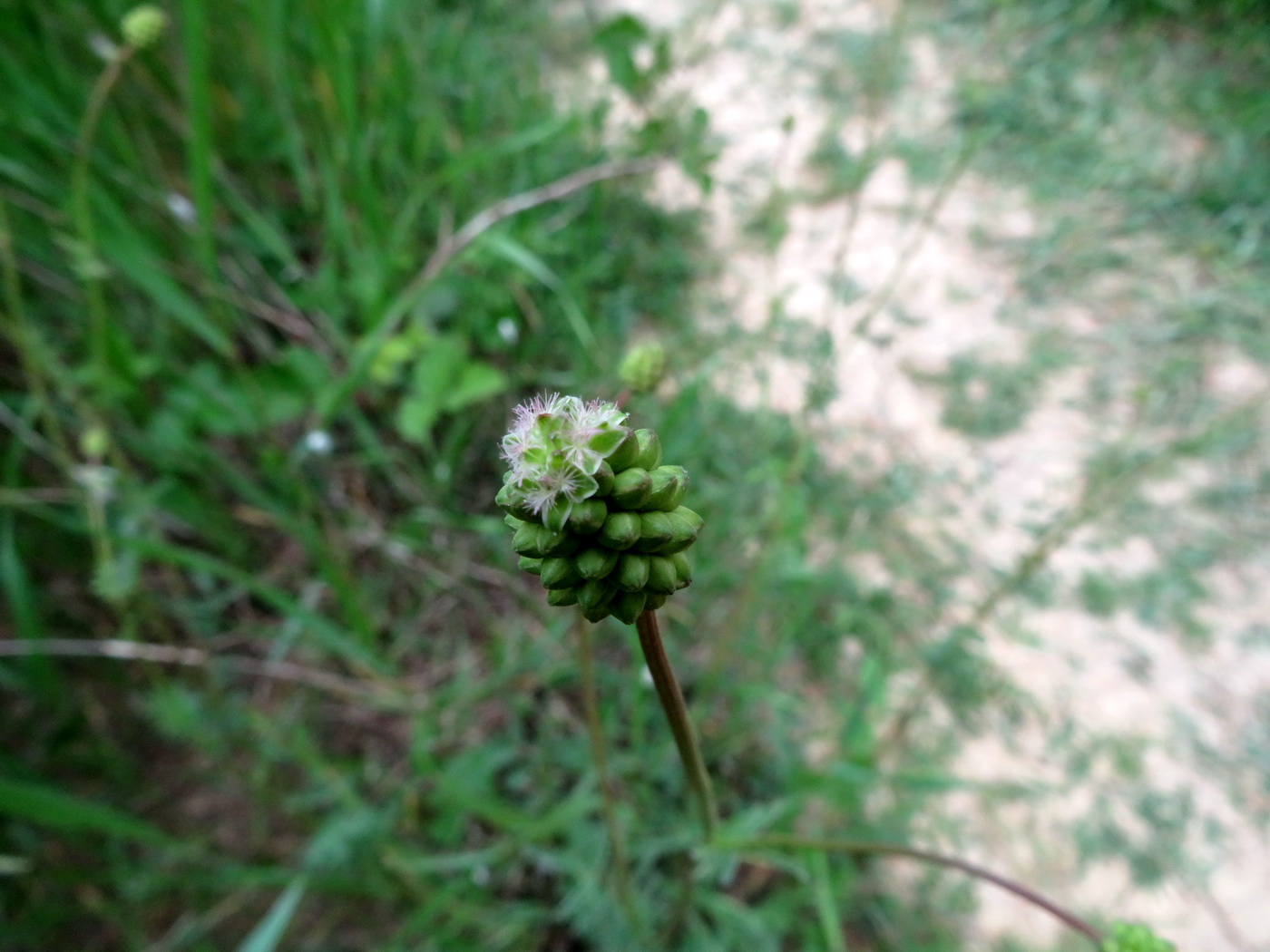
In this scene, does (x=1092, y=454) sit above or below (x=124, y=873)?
above

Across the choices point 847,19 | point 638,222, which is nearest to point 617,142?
point 638,222

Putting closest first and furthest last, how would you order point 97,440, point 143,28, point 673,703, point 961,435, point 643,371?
point 673,703, point 643,371, point 143,28, point 97,440, point 961,435

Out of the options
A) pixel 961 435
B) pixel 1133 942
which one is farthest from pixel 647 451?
pixel 961 435

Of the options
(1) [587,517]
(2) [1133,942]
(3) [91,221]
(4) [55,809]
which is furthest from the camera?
(3) [91,221]

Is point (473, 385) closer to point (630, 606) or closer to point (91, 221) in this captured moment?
point (91, 221)

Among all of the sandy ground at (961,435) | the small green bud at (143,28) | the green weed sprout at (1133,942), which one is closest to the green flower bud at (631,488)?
the green weed sprout at (1133,942)

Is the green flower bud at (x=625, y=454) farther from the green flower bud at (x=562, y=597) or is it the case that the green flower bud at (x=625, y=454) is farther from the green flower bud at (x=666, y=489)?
the green flower bud at (x=562, y=597)

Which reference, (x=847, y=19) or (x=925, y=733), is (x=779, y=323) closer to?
(x=925, y=733)
